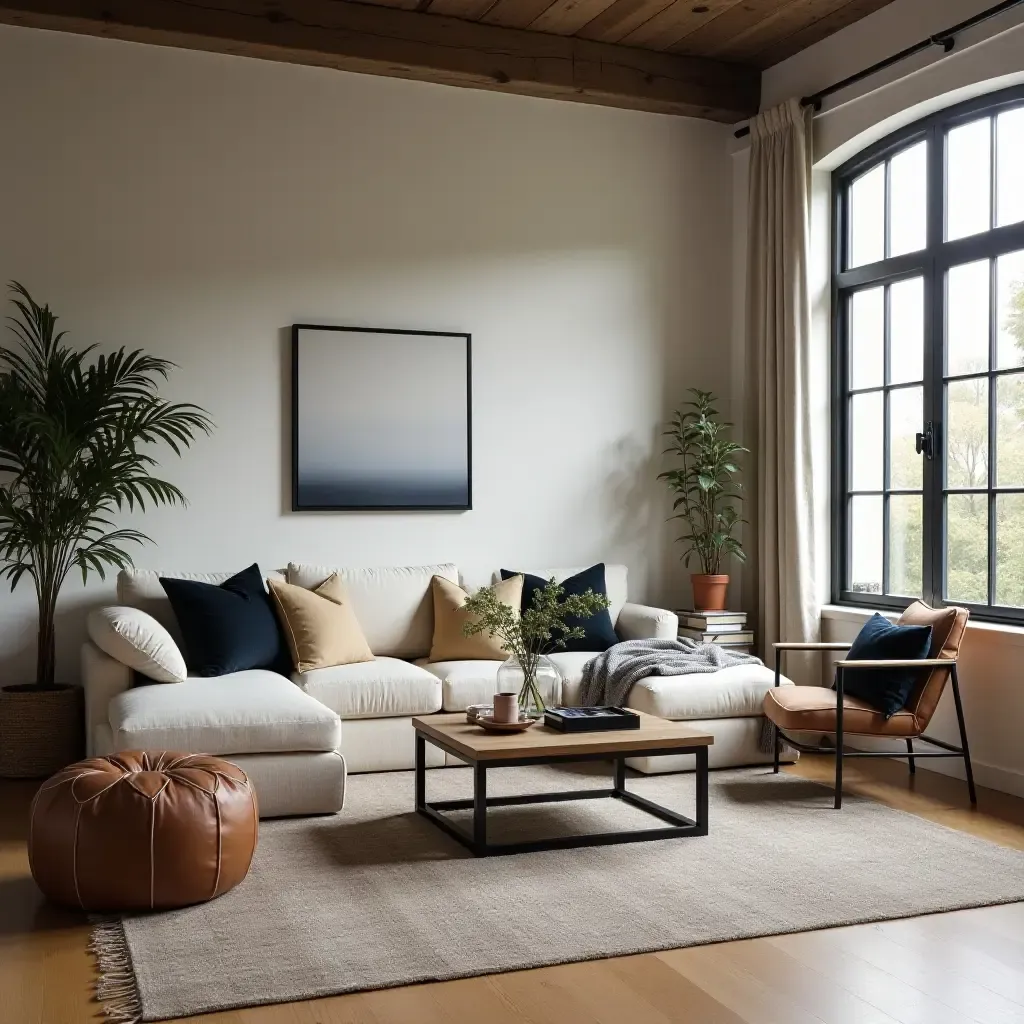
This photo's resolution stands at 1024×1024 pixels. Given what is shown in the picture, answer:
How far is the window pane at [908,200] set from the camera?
18.5 ft

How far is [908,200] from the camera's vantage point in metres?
5.76

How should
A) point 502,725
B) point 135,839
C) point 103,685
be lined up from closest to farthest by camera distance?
point 135,839
point 502,725
point 103,685

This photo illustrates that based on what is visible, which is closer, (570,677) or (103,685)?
(103,685)

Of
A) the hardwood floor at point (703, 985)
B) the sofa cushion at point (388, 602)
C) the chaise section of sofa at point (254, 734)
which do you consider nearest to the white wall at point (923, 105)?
the hardwood floor at point (703, 985)

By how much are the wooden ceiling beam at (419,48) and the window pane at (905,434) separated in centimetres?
191

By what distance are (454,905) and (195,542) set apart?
9.33ft

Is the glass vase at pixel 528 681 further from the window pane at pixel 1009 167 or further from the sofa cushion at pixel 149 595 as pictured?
the window pane at pixel 1009 167

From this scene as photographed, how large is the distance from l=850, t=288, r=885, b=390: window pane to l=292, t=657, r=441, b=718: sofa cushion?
2646mm

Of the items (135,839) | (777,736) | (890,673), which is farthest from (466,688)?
(135,839)

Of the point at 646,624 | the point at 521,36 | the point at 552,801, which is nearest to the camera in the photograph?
the point at 552,801

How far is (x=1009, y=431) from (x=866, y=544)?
109 centimetres

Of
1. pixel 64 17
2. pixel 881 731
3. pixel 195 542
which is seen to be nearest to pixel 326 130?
pixel 64 17

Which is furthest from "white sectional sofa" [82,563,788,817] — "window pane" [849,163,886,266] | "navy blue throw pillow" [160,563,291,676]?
"window pane" [849,163,886,266]

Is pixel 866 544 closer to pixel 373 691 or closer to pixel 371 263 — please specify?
pixel 373 691
